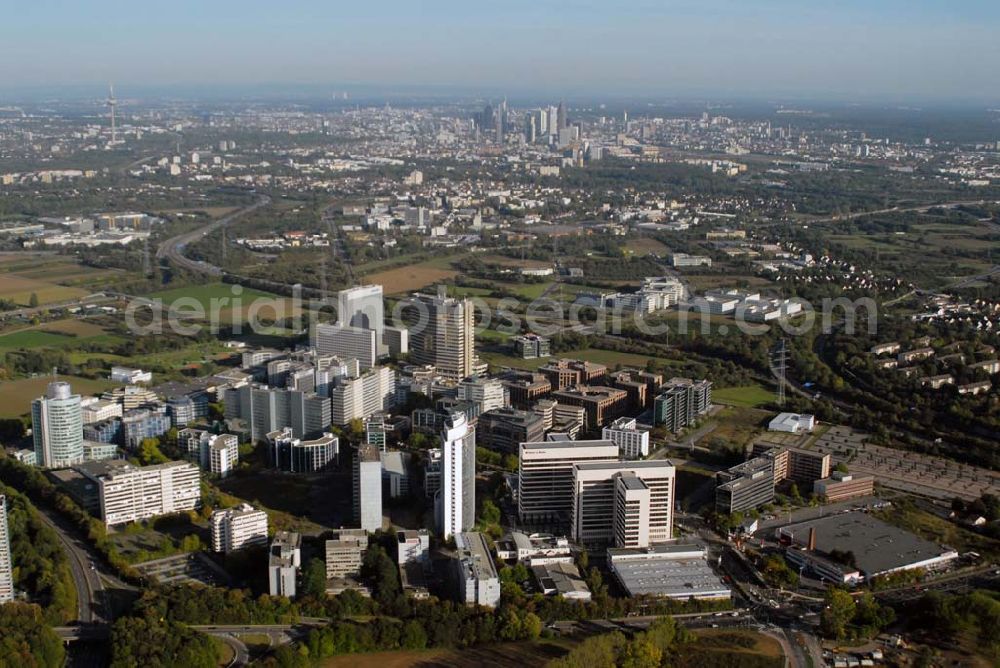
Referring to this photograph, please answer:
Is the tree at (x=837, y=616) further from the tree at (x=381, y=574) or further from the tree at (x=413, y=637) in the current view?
the tree at (x=381, y=574)

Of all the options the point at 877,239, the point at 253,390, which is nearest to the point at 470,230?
the point at 877,239

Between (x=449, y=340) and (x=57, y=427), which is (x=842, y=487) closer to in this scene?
(x=449, y=340)

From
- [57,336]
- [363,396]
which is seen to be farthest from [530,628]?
[57,336]

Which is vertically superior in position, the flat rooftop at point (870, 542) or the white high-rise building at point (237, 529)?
the white high-rise building at point (237, 529)

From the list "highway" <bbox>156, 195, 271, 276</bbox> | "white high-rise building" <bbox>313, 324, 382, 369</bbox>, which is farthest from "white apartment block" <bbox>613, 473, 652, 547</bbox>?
"highway" <bbox>156, 195, 271, 276</bbox>

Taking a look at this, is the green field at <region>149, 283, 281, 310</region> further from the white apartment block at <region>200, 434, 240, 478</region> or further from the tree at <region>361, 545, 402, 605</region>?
Result: the tree at <region>361, 545, 402, 605</region>

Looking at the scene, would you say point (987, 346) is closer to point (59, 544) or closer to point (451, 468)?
point (451, 468)

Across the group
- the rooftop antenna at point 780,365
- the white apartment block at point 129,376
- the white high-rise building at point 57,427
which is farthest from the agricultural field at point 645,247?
the white high-rise building at point 57,427
